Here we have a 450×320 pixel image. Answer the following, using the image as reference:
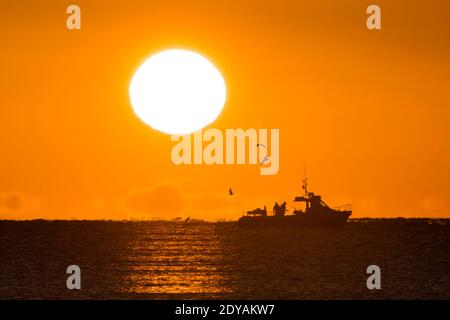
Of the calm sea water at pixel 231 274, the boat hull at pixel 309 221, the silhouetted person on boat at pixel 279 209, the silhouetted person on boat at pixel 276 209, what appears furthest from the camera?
the silhouetted person on boat at pixel 276 209

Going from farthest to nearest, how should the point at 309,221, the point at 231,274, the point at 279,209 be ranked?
1. the point at 279,209
2. the point at 309,221
3. the point at 231,274

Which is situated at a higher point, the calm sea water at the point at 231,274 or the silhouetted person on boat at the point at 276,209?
the silhouetted person on boat at the point at 276,209

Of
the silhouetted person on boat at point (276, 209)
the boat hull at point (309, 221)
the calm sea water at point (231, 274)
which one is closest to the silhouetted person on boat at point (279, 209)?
the silhouetted person on boat at point (276, 209)

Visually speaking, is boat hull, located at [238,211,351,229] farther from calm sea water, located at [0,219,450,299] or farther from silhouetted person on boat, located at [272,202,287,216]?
calm sea water, located at [0,219,450,299]

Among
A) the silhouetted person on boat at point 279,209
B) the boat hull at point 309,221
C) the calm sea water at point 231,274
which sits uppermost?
the silhouetted person on boat at point 279,209

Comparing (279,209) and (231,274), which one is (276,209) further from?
(231,274)

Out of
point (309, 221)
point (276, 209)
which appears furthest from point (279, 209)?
point (309, 221)

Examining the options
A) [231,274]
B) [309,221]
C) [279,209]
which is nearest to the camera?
[231,274]

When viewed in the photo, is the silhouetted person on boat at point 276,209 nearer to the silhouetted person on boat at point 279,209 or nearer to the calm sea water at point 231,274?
the silhouetted person on boat at point 279,209

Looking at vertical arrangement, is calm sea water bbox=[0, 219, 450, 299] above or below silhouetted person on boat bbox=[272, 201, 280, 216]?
below

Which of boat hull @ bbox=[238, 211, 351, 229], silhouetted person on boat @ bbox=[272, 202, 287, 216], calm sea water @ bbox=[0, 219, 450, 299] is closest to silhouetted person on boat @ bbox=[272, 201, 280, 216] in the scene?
silhouetted person on boat @ bbox=[272, 202, 287, 216]
